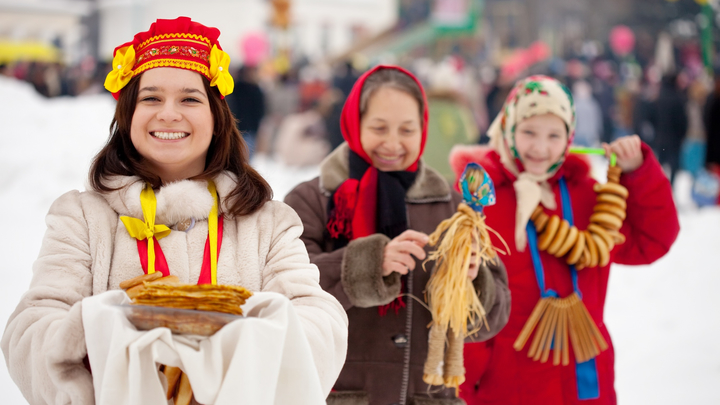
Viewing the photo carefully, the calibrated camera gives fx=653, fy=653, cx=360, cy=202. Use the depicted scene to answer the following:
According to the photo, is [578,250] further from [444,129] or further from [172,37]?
[444,129]

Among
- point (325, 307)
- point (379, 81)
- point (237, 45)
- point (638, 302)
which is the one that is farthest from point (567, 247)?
point (237, 45)

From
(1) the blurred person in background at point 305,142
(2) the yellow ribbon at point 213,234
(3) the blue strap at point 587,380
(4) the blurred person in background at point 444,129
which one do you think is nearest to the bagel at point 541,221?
(3) the blue strap at point 587,380

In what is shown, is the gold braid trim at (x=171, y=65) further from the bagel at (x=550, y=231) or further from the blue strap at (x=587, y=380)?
the blue strap at (x=587, y=380)

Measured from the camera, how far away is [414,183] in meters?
2.21

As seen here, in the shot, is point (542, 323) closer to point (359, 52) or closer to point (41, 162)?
point (41, 162)

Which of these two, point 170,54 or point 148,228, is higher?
point 170,54

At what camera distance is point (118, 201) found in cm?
156

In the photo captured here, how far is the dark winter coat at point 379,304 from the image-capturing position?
195cm

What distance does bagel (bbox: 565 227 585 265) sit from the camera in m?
2.31

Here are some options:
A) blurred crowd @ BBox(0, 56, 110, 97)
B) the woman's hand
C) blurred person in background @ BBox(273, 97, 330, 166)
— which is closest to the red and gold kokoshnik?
the woman's hand

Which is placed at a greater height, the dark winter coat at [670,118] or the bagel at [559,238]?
the dark winter coat at [670,118]

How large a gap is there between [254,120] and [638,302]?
6922 millimetres

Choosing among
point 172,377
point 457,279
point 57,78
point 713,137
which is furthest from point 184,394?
point 57,78

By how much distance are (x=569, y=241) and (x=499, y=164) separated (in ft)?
1.29
